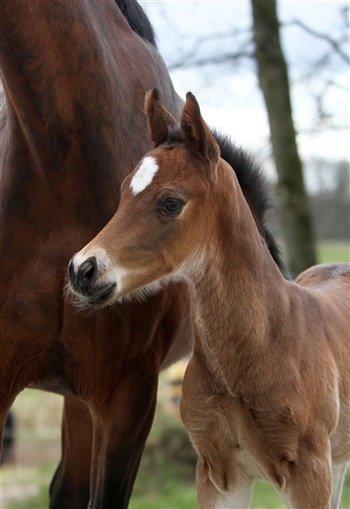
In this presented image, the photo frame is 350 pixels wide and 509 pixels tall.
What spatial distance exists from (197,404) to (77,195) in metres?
0.87

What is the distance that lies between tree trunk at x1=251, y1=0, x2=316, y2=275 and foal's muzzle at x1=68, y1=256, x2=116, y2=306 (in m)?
5.68

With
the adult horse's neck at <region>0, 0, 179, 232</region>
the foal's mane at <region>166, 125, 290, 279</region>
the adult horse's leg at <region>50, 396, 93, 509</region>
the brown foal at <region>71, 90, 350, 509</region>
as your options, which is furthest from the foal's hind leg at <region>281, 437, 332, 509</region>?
the adult horse's leg at <region>50, 396, 93, 509</region>

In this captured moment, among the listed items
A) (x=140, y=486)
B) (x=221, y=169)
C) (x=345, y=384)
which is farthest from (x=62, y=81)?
(x=140, y=486)

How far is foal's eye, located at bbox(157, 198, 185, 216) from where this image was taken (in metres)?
2.98

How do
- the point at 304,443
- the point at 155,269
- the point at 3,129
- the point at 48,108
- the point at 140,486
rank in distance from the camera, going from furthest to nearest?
the point at 140,486 < the point at 3,129 < the point at 48,108 < the point at 304,443 < the point at 155,269

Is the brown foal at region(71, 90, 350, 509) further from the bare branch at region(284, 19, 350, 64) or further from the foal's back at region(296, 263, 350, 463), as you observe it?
the bare branch at region(284, 19, 350, 64)

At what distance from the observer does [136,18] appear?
4109 millimetres

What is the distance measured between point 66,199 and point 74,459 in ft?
4.71

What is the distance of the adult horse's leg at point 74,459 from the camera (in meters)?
4.40

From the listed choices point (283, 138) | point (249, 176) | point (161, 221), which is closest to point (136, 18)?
point (249, 176)

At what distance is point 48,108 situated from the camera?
3.47 meters

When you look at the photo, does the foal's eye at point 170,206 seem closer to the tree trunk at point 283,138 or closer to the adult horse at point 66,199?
the adult horse at point 66,199

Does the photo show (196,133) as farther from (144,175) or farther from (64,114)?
(64,114)

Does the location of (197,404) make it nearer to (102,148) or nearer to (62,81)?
(102,148)
